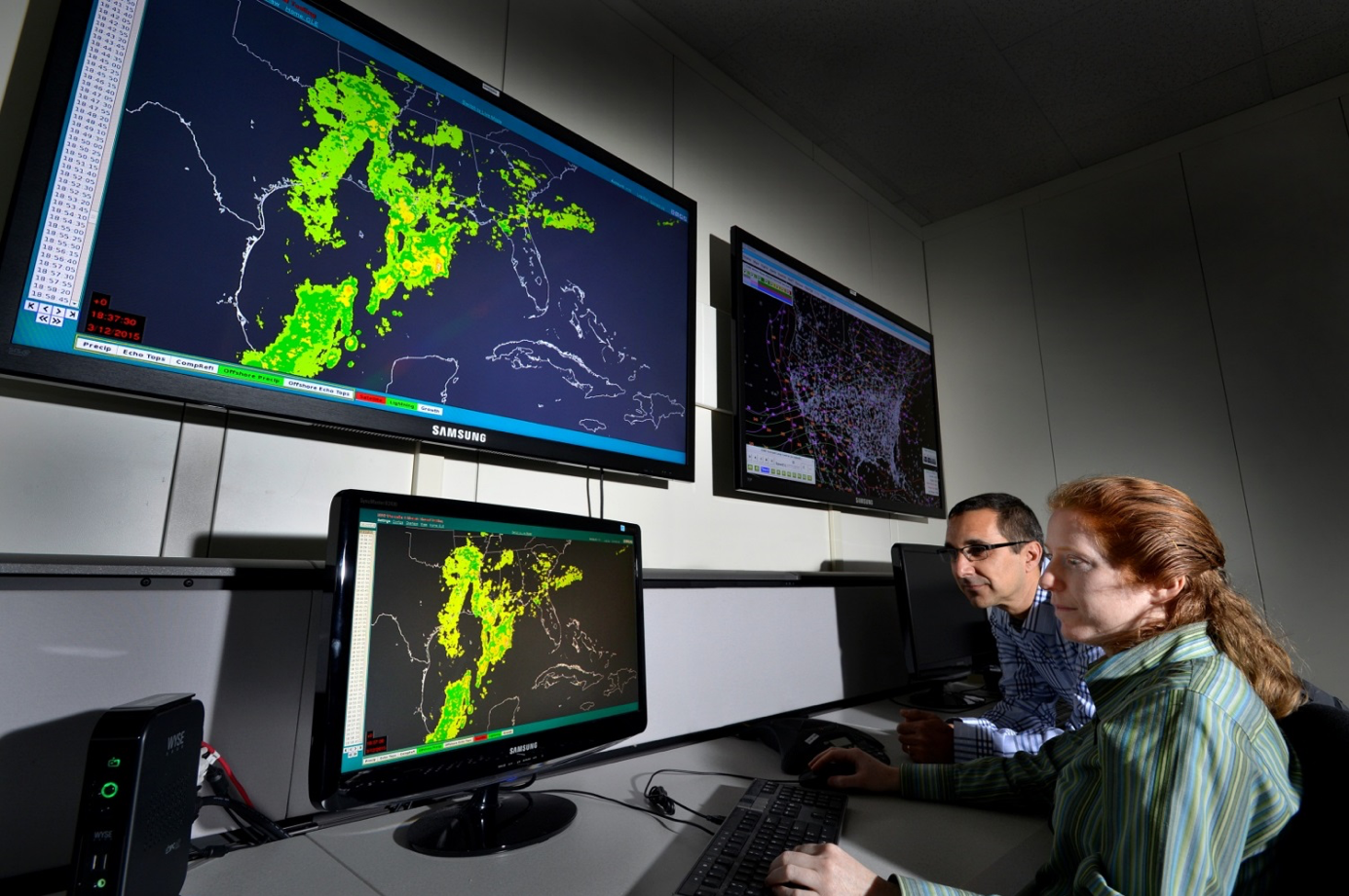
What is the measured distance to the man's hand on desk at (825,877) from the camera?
74 centimetres

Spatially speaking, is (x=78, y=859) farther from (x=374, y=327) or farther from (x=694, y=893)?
(x=374, y=327)

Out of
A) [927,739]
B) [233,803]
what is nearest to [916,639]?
[927,739]

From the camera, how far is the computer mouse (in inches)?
47.3

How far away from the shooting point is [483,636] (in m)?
0.97

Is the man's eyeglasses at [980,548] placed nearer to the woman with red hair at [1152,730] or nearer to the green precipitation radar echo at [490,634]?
the woman with red hair at [1152,730]

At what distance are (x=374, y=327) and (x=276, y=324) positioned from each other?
0.53ft

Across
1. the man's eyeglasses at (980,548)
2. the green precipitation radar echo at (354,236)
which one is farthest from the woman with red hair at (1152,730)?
the green precipitation radar echo at (354,236)

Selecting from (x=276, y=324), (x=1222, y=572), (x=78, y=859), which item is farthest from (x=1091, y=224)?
(x=78, y=859)

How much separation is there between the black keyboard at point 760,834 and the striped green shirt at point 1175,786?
0.19 m

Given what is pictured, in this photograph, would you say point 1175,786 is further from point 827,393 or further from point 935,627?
point 827,393

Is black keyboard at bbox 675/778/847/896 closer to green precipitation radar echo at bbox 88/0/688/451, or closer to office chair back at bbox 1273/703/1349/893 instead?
office chair back at bbox 1273/703/1349/893

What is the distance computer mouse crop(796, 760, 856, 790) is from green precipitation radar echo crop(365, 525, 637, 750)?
13.6 inches

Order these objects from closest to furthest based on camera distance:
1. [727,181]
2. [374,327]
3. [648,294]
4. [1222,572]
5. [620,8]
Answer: [1222,572], [374,327], [648,294], [620,8], [727,181]

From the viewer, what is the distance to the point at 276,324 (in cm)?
112
